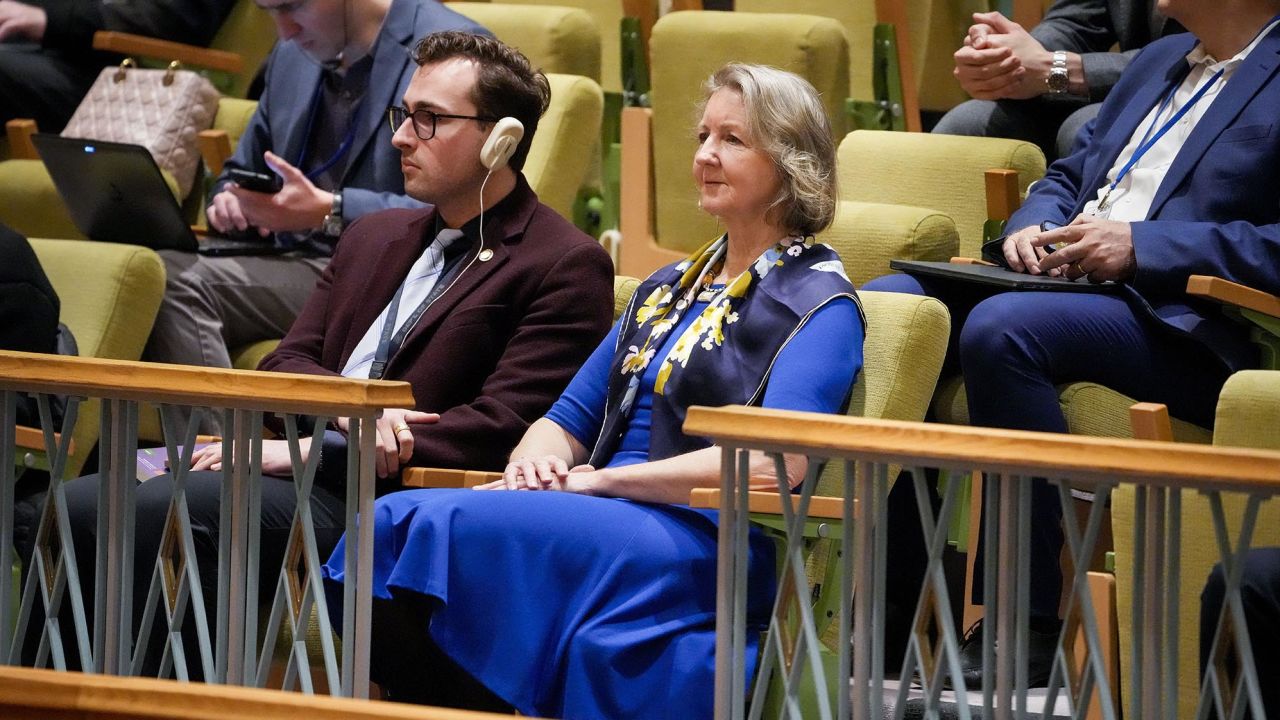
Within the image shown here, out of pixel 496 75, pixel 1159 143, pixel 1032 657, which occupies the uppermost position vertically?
A: pixel 496 75

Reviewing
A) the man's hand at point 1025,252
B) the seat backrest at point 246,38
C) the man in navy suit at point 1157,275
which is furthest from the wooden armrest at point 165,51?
the man's hand at point 1025,252

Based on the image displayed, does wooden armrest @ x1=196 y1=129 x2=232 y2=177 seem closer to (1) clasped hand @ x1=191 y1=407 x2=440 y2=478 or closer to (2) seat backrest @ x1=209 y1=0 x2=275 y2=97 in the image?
(2) seat backrest @ x1=209 y1=0 x2=275 y2=97

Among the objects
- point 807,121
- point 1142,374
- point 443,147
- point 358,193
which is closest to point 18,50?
point 358,193

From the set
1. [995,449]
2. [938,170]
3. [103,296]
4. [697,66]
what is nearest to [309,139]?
[103,296]

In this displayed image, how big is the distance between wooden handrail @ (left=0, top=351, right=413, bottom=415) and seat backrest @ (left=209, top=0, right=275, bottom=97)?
9.58ft

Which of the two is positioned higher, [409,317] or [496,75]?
[496,75]

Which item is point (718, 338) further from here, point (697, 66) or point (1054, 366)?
point (697, 66)

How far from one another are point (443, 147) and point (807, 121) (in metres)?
0.65

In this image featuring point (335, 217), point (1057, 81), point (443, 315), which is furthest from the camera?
point (335, 217)

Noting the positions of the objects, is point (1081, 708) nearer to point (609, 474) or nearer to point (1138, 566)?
point (1138, 566)

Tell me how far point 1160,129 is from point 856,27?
1.35 metres

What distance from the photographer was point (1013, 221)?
296cm

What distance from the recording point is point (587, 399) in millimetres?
2592

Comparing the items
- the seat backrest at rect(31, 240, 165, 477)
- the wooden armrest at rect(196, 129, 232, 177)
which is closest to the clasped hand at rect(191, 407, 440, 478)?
the seat backrest at rect(31, 240, 165, 477)
